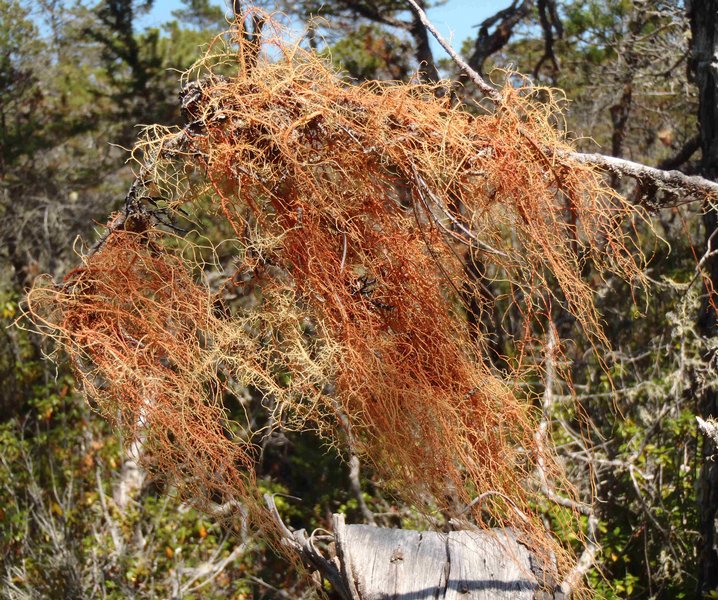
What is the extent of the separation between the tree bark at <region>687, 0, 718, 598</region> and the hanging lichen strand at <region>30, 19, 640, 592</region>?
4.22 feet

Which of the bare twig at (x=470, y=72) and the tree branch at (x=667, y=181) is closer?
the bare twig at (x=470, y=72)

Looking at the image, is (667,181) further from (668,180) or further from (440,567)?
(440,567)

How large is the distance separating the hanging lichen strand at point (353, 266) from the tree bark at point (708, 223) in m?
1.29

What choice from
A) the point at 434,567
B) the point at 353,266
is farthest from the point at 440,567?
the point at 353,266

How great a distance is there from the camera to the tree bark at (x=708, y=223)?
3479mm

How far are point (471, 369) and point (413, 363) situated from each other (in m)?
0.19

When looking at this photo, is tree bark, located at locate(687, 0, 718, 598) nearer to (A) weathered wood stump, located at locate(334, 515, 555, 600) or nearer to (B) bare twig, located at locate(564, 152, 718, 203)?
(B) bare twig, located at locate(564, 152, 718, 203)

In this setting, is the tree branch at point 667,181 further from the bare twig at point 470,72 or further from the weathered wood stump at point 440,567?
the weathered wood stump at point 440,567

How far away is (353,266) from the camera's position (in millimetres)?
2580

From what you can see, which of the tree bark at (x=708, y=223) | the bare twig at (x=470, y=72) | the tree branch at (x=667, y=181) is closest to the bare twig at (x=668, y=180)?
the tree branch at (x=667, y=181)

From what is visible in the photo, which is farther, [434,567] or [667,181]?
[667,181]

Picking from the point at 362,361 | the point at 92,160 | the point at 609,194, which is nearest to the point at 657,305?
the point at 609,194

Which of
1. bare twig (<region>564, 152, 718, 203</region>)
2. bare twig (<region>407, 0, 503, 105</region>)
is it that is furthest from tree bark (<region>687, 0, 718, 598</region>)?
bare twig (<region>407, 0, 503, 105</region>)

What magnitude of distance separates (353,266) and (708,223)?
198cm
